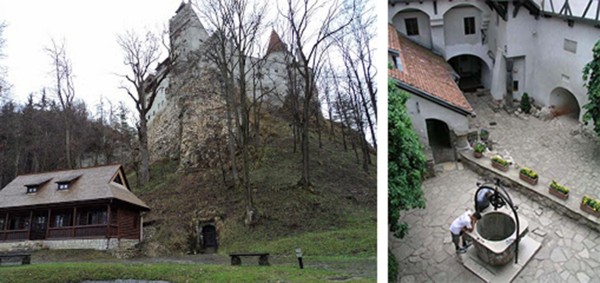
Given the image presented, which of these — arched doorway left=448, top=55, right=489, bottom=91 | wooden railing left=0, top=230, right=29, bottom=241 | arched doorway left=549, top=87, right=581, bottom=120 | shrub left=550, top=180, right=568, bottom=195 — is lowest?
wooden railing left=0, top=230, right=29, bottom=241

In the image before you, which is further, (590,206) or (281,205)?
(590,206)

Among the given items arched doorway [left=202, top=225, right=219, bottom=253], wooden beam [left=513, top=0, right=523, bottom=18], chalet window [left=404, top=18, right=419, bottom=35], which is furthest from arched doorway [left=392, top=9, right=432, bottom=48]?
arched doorway [left=202, top=225, right=219, bottom=253]

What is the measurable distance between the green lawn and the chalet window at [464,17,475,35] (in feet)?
15.8

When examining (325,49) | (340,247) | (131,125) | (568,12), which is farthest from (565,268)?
(131,125)

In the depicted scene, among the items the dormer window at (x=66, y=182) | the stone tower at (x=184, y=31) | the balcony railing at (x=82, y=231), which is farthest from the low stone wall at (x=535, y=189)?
the dormer window at (x=66, y=182)

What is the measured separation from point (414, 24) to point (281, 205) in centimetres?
407

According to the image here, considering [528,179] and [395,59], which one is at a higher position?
[395,59]

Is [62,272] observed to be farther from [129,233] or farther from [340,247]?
[340,247]

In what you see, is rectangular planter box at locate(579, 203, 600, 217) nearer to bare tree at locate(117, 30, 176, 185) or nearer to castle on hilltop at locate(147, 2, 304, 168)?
castle on hilltop at locate(147, 2, 304, 168)

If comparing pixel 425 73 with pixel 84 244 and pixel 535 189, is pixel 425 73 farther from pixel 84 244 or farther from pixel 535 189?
pixel 84 244

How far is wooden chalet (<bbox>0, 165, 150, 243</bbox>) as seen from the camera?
10.2ft

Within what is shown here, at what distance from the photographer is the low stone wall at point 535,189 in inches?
169

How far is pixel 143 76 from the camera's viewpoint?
10.8 feet

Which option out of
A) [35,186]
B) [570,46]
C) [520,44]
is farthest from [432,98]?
[35,186]
